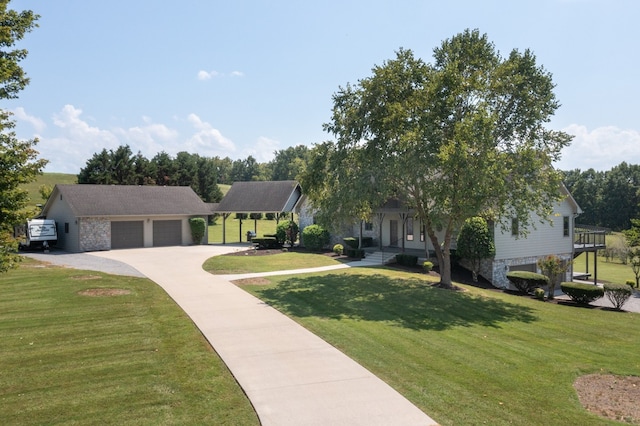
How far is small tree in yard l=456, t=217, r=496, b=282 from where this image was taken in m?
22.9

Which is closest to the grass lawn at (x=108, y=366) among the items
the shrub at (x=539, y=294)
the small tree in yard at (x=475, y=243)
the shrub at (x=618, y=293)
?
the shrub at (x=539, y=294)

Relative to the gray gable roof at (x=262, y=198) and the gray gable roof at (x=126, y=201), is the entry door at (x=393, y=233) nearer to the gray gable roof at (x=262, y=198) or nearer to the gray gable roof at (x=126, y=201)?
the gray gable roof at (x=262, y=198)

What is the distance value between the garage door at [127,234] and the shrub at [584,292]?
2832cm

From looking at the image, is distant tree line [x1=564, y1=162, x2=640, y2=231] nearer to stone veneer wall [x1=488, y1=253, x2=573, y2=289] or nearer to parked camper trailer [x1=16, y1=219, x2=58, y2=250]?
stone veneer wall [x1=488, y1=253, x2=573, y2=289]

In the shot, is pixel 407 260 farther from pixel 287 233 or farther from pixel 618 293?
pixel 287 233

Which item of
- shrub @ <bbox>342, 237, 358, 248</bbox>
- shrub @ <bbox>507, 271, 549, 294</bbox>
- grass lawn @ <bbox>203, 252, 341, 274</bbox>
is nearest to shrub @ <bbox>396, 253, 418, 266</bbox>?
grass lawn @ <bbox>203, 252, 341, 274</bbox>

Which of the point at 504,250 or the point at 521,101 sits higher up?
the point at 521,101

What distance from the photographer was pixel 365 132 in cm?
1839

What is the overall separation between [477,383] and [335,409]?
9.42 ft

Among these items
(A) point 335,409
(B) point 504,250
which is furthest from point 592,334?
(B) point 504,250

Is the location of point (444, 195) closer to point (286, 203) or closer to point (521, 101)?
point (521, 101)

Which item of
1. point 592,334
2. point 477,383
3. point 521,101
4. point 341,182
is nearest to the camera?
point 477,383

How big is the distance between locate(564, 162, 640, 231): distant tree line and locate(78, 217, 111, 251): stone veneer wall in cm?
6923

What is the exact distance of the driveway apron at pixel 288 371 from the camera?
6.37 metres
